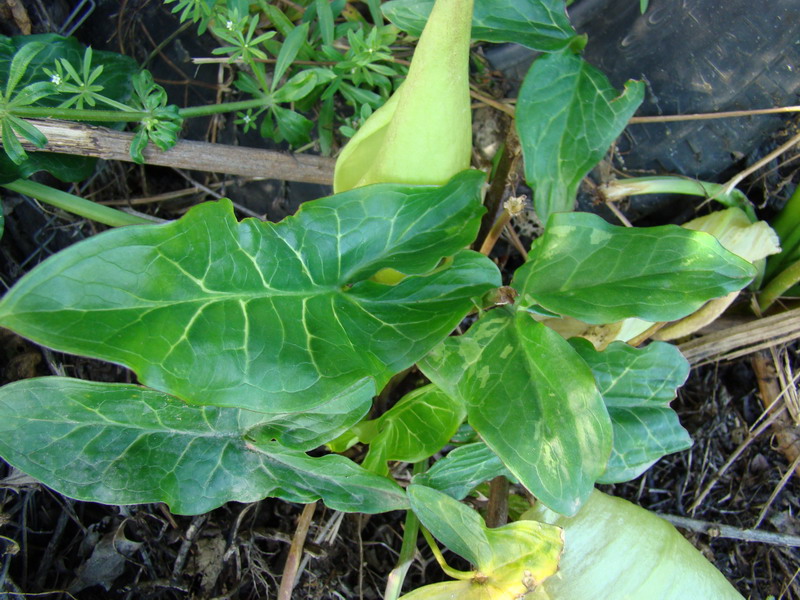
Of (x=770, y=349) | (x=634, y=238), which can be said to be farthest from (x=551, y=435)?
(x=770, y=349)

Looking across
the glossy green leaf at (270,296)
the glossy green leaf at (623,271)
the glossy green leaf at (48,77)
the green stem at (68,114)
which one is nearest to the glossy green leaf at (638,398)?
the glossy green leaf at (623,271)

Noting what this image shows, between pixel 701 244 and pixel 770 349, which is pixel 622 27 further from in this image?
pixel 770 349

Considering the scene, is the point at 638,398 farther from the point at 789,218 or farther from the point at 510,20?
the point at 510,20

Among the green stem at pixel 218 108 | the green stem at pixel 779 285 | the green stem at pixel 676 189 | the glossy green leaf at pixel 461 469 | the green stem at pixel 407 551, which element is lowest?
the green stem at pixel 407 551

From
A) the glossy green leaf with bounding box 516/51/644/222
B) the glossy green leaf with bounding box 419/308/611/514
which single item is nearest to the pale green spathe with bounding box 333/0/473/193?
the glossy green leaf with bounding box 516/51/644/222

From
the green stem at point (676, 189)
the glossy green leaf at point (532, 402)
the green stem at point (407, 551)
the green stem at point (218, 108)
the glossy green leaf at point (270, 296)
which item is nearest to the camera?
the glossy green leaf at point (270, 296)

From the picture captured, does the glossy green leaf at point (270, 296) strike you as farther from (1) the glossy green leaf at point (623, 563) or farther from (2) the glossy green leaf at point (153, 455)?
(1) the glossy green leaf at point (623, 563)
